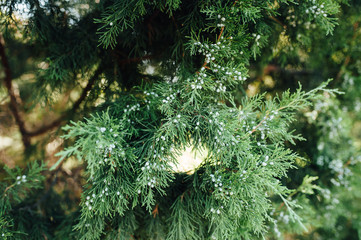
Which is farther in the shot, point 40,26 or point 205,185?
point 40,26

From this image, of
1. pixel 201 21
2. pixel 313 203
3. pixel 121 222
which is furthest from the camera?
pixel 313 203

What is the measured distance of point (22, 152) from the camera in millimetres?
2578

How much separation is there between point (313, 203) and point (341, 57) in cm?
188

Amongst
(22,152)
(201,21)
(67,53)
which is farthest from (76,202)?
(201,21)

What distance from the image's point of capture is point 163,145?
1.38m

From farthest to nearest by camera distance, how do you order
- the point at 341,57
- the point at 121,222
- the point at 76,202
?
1. the point at 341,57
2. the point at 76,202
3. the point at 121,222

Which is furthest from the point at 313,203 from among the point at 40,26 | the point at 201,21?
the point at 40,26

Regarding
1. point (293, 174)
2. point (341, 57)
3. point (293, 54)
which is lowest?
point (293, 174)

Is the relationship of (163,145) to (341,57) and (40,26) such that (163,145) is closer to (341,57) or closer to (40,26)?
(40,26)

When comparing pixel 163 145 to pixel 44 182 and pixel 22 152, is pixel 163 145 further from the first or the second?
pixel 22 152

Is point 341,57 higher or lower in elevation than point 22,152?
higher

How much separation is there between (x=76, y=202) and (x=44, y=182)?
0.47 m

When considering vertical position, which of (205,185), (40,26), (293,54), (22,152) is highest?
(40,26)

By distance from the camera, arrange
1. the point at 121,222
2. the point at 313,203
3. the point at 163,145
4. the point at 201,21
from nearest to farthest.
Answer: the point at 163,145 < the point at 201,21 < the point at 121,222 < the point at 313,203
